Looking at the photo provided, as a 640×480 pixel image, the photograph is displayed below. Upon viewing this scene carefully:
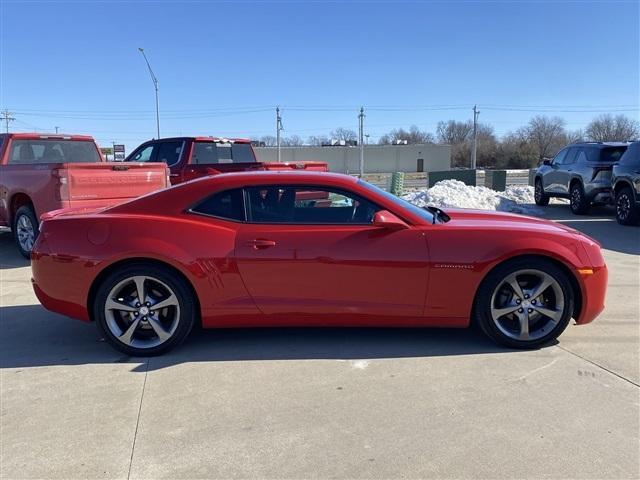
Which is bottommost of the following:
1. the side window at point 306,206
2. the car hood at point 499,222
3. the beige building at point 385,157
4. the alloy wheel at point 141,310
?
the alloy wheel at point 141,310

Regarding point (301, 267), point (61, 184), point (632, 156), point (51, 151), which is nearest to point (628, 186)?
point (632, 156)

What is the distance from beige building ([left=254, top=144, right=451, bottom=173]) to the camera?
7838 cm

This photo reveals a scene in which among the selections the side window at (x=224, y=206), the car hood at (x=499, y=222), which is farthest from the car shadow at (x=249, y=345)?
the side window at (x=224, y=206)

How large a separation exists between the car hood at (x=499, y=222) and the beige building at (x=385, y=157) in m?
73.4

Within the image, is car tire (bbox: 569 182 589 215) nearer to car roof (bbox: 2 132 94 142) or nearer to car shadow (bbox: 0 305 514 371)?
car shadow (bbox: 0 305 514 371)

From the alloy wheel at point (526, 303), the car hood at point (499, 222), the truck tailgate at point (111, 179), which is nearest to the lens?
the alloy wheel at point (526, 303)

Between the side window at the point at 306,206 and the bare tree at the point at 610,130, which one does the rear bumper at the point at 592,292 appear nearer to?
the side window at the point at 306,206

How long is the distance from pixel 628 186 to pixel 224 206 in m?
10.1

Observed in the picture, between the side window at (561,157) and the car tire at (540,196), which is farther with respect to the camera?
the car tire at (540,196)

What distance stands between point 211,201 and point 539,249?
2618 millimetres

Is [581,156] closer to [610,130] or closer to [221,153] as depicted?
[221,153]

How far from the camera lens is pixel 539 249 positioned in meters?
4.02

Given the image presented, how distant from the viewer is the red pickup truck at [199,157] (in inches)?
394

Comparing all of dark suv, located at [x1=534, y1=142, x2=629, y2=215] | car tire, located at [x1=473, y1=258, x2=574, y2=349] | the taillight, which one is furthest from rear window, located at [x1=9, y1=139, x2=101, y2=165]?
dark suv, located at [x1=534, y1=142, x2=629, y2=215]
